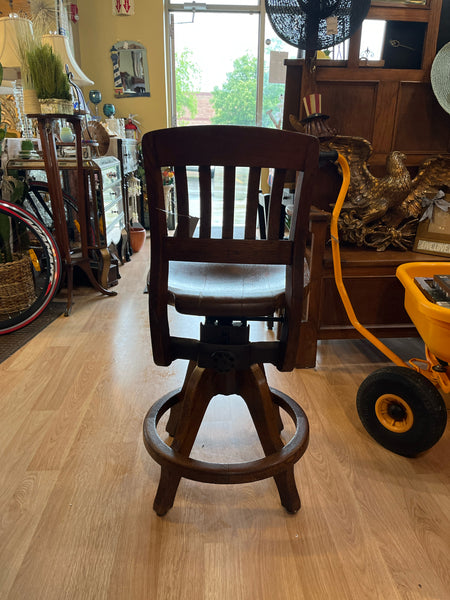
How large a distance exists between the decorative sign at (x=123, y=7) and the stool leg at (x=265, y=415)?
4.95 meters

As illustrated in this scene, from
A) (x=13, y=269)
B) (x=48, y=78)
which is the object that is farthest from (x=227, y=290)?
(x=48, y=78)

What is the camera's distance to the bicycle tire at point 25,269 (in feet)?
7.85

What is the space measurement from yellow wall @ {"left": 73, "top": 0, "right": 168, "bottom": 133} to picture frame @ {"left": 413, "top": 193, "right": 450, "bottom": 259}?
3.86 meters

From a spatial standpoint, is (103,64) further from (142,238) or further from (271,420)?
(271,420)

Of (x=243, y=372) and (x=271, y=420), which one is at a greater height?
(x=243, y=372)

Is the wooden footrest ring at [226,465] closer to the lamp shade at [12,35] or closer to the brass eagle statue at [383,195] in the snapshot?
the brass eagle statue at [383,195]

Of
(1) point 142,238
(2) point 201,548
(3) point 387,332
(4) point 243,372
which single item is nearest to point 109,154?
(1) point 142,238

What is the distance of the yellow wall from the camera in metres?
4.76

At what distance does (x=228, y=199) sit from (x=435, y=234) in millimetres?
1491

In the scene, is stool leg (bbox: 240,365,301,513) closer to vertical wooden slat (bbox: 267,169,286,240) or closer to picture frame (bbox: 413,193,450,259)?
vertical wooden slat (bbox: 267,169,286,240)

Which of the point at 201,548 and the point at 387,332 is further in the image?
the point at 387,332

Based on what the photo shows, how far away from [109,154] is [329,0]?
2.17 metres

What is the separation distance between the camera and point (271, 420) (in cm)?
124

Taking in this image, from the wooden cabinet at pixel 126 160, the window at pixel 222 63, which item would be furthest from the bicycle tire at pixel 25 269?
the window at pixel 222 63
